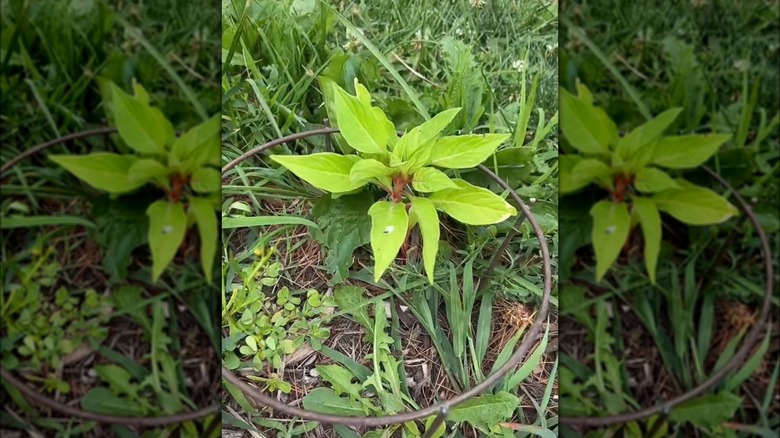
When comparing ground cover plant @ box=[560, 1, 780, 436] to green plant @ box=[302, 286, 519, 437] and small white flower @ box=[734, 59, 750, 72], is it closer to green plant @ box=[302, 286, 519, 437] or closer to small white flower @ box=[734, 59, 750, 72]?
small white flower @ box=[734, 59, 750, 72]

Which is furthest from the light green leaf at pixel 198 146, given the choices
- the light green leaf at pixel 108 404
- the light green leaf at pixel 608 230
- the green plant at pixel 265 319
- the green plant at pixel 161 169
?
the green plant at pixel 265 319

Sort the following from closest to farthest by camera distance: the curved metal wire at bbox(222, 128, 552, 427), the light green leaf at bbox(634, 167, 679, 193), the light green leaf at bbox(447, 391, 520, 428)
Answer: the light green leaf at bbox(634, 167, 679, 193), the curved metal wire at bbox(222, 128, 552, 427), the light green leaf at bbox(447, 391, 520, 428)

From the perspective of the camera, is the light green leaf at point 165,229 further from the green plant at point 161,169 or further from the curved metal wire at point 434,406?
the curved metal wire at point 434,406

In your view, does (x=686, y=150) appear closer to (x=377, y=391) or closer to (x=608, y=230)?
(x=608, y=230)

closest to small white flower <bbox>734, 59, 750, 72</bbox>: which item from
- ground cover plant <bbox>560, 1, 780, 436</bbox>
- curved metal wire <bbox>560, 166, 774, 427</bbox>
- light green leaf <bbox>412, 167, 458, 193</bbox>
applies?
ground cover plant <bbox>560, 1, 780, 436</bbox>

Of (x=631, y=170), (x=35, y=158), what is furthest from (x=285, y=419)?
(x=631, y=170)
